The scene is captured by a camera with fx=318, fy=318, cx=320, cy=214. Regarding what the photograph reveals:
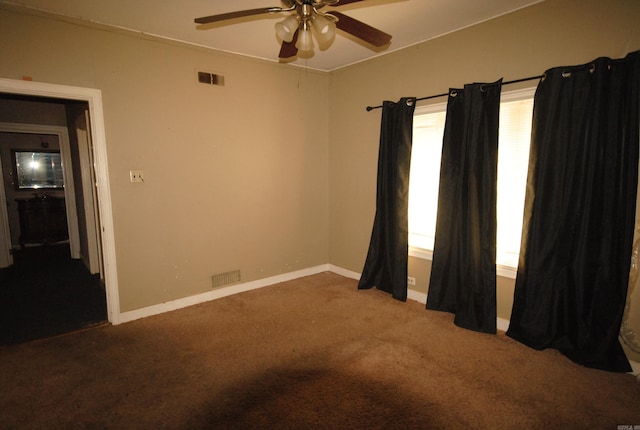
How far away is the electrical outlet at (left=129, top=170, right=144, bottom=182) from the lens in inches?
119

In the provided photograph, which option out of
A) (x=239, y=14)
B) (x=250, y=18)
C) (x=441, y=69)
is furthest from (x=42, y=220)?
(x=441, y=69)

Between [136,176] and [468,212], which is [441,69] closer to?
[468,212]

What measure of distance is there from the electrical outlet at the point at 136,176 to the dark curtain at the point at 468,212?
9.60 ft

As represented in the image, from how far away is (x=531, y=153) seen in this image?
256 centimetres

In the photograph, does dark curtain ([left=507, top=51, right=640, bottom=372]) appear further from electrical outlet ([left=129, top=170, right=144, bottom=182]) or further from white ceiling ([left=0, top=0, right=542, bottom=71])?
electrical outlet ([left=129, top=170, right=144, bottom=182])

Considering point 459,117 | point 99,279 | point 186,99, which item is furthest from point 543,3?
point 99,279

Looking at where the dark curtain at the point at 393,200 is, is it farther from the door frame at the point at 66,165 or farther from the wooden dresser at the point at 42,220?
the wooden dresser at the point at 42,220

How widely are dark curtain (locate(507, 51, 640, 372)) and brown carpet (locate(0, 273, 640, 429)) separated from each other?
0.25 m

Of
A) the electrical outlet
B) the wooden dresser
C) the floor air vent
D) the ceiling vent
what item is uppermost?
the ceiling vent

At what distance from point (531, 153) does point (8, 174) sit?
8.20 m

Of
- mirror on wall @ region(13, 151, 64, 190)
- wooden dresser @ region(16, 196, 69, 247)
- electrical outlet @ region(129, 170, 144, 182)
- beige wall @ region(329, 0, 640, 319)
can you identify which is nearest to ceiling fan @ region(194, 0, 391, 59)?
beige wall @ region(329, 0, 640, 319)

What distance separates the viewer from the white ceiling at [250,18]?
2447 mm

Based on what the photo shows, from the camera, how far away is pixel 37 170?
6266 millimetres

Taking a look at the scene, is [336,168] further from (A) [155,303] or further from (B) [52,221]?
(B) [52,221]
